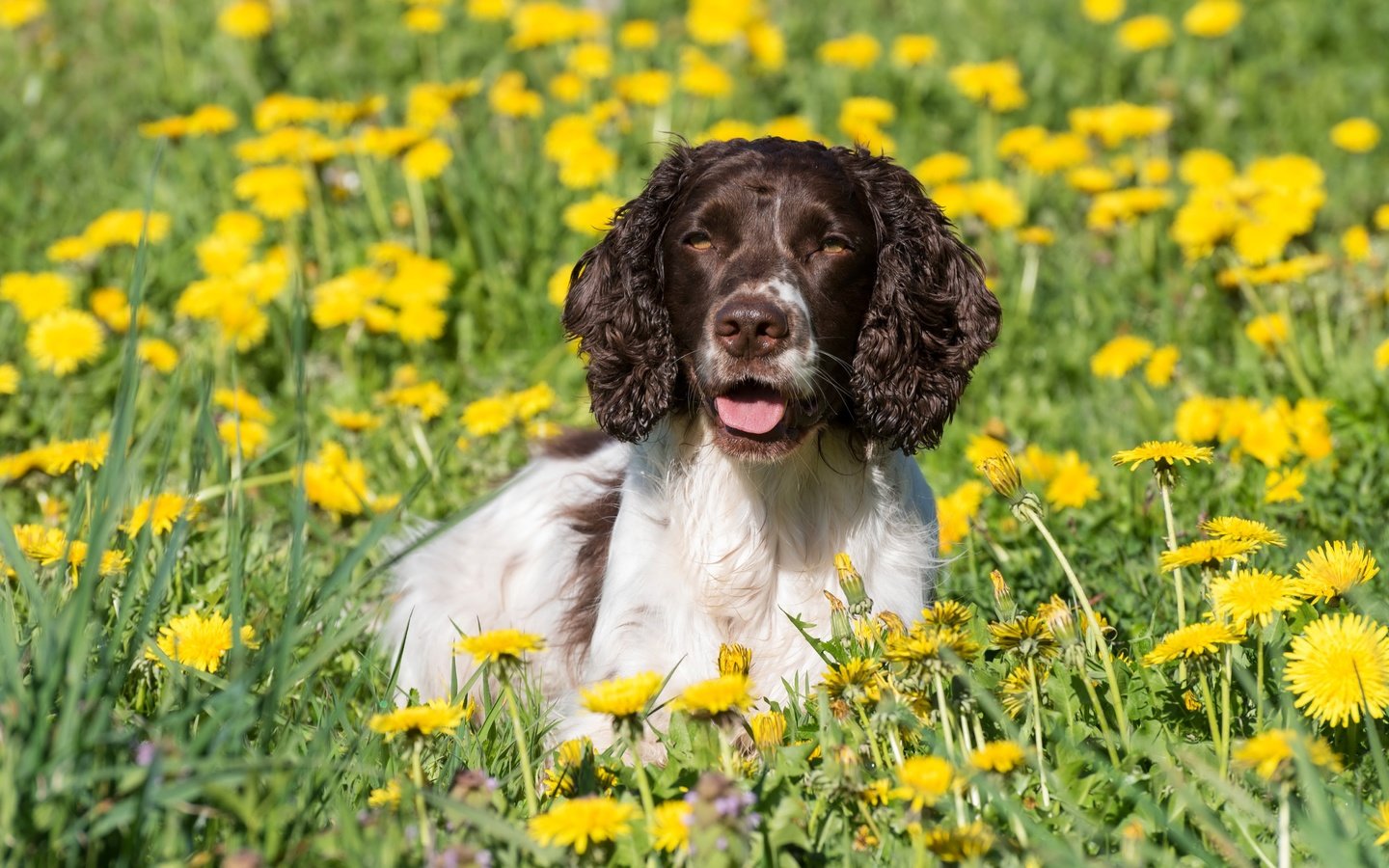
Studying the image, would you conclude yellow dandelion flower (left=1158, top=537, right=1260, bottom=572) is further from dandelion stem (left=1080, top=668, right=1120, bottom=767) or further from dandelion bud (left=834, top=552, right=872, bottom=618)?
dandelion bud (left=834, top=552, right=872, bottom=618)

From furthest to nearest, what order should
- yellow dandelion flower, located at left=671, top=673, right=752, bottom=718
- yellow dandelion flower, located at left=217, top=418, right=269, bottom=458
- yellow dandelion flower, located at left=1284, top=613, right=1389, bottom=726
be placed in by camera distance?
1. yellow dandelion flower, located at left=217, top=418, right=269, bottom=458
2. yellow dandelion flower, located at left=1284, top=613, right=1389, bottom=726
3. yellow dandelion flower, located at left=671, top=673, right=752, bottom=718

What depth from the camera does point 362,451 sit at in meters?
6.06

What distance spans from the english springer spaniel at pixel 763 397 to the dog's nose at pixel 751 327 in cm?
1

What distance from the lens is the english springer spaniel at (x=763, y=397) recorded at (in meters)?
4.05

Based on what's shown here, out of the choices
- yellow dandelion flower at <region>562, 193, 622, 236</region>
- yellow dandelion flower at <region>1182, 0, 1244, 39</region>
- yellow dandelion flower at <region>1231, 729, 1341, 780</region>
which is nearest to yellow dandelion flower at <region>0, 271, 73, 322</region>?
yellow dandelion flower at <region>562, 193, 622, 236</region>

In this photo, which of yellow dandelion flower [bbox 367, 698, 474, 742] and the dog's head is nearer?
yellow dandelion flower [bbox 367, 698, 474, 742]

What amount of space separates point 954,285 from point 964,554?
0.73 meters

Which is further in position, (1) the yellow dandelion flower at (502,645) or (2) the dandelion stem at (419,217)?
(2) the dandelion stem at (419,217)

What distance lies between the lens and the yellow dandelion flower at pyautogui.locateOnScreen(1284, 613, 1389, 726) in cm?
292

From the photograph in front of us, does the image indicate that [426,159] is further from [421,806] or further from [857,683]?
[421,806]

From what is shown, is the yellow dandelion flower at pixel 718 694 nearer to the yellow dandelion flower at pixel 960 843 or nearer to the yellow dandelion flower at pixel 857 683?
the yellow dandelion flower at pixel 857 683

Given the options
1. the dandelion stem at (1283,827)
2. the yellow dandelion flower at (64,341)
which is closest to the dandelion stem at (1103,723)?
the dandelion stem at (1283,827)

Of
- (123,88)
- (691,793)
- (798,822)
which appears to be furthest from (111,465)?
(123,88)

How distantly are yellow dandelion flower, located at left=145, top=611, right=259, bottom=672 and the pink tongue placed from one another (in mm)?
1238
